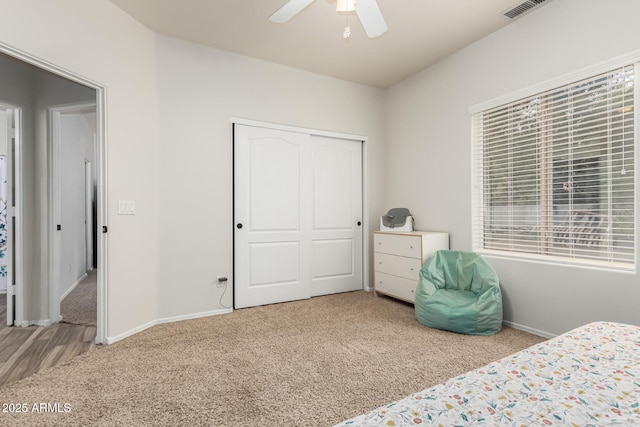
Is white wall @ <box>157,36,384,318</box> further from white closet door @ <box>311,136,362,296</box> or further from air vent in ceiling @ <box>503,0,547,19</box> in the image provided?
air vent in ceiling @ <box>503,0,547,19</box>

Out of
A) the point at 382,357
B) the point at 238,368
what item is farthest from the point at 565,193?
the point at 238,368

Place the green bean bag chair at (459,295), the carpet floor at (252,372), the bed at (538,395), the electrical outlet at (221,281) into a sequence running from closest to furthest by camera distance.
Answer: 1. the bed at (538,395)
2. the carpet floor at (252,372)
3. the green bean bag chair at (459,295)
4. the electrical outlet at (221,281)

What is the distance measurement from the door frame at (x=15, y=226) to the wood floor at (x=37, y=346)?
184 millimetres

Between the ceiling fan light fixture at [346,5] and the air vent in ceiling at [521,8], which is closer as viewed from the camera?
the ceiling fan light fixture at [346,5]

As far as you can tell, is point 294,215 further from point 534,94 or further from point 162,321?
point 534,94

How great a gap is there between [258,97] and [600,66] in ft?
9.68

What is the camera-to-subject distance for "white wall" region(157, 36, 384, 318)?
306 cm

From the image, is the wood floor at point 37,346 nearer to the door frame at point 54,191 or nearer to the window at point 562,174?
the door frame at point 54,191

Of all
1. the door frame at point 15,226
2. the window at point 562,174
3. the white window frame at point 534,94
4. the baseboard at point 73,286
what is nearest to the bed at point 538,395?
the white window frame at point 534,94

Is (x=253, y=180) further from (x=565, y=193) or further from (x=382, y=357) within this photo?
(x=565, y=193)

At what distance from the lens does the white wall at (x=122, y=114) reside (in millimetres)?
2180

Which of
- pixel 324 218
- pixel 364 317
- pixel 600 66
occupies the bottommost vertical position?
pixel 364 317

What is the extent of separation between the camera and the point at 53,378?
1.97 m

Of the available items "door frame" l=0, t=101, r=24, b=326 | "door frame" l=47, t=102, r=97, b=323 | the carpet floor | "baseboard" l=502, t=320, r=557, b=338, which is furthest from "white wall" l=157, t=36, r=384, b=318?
"baseboard" l=502, t=320, r=557, b=338
